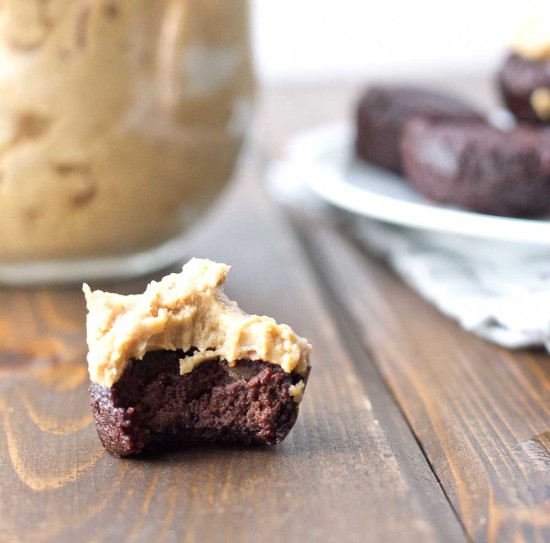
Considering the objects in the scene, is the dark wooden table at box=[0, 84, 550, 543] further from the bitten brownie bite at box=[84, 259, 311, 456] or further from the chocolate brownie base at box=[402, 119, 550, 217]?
the chocolate brownie base at box=[402, 119, 550, 217]

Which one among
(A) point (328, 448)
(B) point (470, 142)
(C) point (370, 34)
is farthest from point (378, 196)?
(C) point (370, 34)

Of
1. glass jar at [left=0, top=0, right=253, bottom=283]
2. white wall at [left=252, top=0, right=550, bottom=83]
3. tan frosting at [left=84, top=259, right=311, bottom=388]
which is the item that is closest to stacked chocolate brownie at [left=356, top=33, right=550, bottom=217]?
glass jar at [left=0, top=0, right=253, bottom=283]

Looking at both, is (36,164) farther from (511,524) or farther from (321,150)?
(511,524)

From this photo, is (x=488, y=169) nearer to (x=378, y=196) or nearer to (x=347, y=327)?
(x=378, y=196)

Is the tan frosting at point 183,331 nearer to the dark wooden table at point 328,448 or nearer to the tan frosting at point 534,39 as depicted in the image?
the dark wooden table at point 328,448

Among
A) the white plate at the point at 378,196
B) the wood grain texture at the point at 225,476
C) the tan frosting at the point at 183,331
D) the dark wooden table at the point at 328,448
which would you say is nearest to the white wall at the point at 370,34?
the white plate at the point at 378,196

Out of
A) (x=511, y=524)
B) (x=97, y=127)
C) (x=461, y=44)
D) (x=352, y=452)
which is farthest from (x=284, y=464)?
(x=461, y=44)
